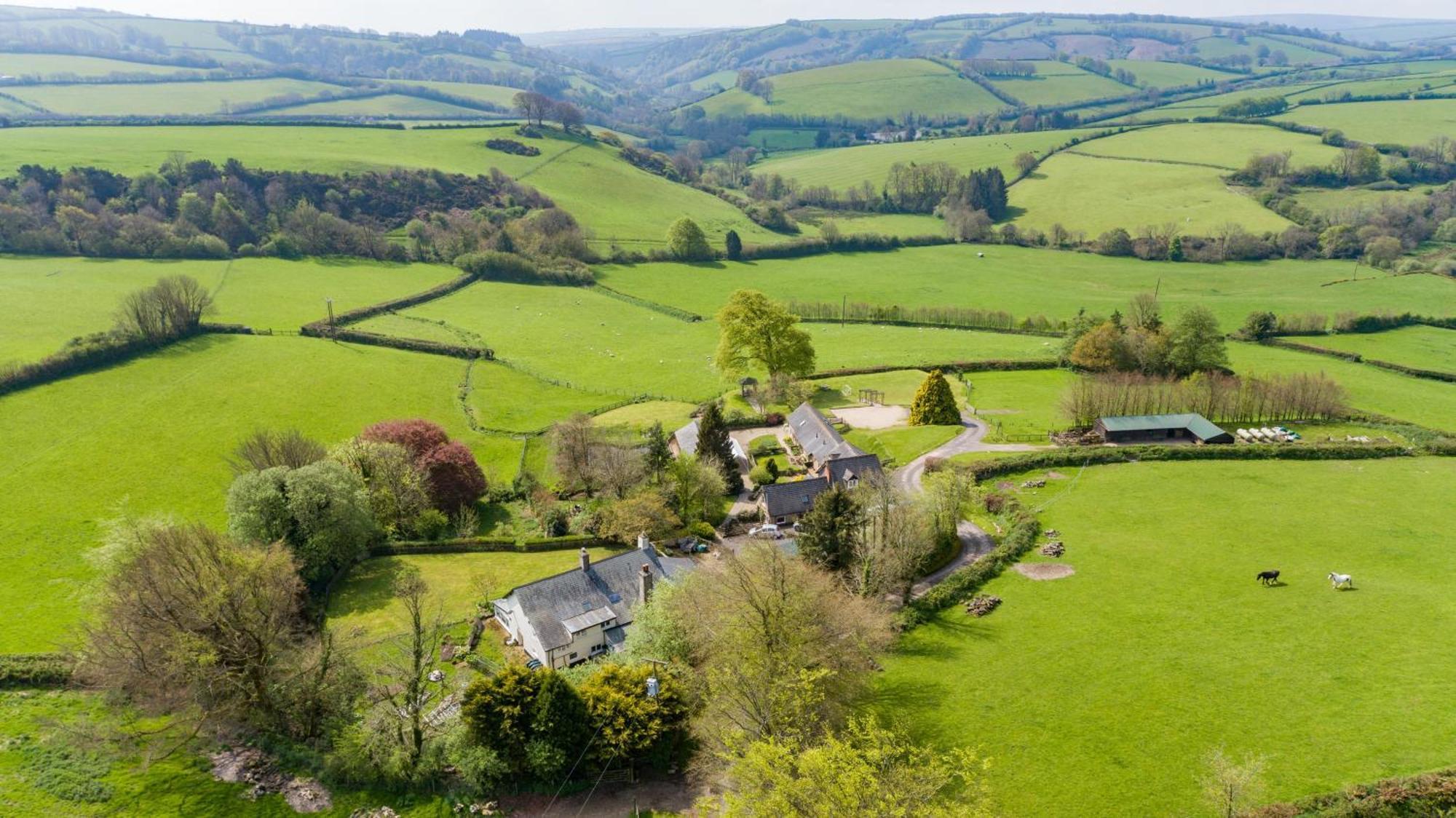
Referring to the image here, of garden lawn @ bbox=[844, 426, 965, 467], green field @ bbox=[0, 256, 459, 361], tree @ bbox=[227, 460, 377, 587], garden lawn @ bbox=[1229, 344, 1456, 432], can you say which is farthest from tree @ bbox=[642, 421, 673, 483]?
garden lawn @ bbox=[1229, 344, 1456, 432]

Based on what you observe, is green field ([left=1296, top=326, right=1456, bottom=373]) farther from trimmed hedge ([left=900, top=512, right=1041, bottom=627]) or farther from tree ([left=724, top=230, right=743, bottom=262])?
tree ([left=724, top=230, right=743, bottom=262])

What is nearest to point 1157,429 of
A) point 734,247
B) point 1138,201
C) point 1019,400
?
point 1019,400

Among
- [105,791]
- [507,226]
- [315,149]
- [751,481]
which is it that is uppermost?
[315,149]

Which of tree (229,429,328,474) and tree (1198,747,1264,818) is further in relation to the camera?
tree (229,429,328,474)

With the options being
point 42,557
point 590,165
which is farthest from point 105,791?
point 590,165

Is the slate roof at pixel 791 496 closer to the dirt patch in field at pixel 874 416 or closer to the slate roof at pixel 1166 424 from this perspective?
the dirt patch in field at pixel 874 416

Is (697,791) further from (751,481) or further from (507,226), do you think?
(507,226)
